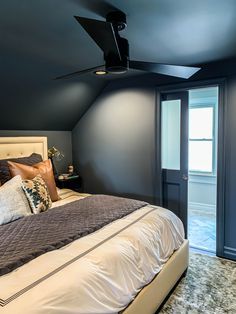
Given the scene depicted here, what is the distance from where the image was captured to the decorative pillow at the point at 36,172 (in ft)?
8.69

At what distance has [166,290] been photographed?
2.19 m

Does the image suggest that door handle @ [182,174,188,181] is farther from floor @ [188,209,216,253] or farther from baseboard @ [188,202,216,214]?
baseboard @ [188,202,216,214]

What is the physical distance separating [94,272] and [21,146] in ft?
7.97

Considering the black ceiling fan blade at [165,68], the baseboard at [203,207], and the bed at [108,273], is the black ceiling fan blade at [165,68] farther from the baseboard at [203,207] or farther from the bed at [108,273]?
the baseboard at [203,207]

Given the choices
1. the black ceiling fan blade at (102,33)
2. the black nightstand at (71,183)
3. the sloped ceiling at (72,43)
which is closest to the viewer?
the black ceiling fan blade at (102,33)

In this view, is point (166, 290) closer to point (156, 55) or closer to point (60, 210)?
point (60, 210)

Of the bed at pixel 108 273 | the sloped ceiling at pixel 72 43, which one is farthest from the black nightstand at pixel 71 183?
the bed at pixel 108 273

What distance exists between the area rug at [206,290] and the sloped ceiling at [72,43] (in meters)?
2.37

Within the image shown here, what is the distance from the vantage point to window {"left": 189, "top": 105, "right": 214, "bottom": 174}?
4.88 m

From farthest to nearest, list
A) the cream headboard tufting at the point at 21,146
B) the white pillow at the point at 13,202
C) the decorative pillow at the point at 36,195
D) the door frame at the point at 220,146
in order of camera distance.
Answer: the cream headboard tufting at the point at 21,146
the door frame at the point at 220,146
the decorative pillow at the point at 36,195
the white pillow at the point at 13,202

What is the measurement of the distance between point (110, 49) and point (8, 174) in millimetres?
1726

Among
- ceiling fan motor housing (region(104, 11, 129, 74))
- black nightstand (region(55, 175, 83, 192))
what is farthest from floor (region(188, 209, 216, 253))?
ceiling fan motor housing (region(104, 11, 129, 74))

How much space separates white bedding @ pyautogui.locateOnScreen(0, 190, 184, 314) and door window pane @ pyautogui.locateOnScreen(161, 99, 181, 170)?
1425 millimetres

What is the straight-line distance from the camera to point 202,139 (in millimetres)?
5004
